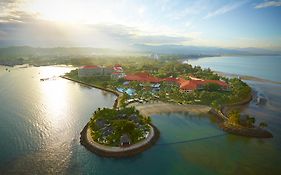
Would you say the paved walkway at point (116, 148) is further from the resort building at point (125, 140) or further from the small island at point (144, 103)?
the resort building at point (125, 140)

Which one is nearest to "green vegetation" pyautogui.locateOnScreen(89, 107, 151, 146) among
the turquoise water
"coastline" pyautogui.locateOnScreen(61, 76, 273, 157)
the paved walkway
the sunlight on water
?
the paved walkway

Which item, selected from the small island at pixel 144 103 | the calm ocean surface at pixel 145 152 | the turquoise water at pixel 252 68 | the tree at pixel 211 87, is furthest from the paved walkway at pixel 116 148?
the turquoise water at pixel 252 68

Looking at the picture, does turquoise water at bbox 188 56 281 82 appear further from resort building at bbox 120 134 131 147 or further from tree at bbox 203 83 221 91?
resort building at bbox 120 134 131 147

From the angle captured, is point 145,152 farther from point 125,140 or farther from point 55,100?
point 55,100

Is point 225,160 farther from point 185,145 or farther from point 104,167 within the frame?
point 104,167

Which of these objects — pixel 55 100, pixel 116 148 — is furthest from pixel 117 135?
pixel 55 100
